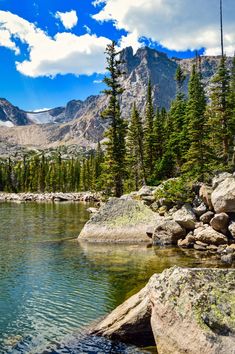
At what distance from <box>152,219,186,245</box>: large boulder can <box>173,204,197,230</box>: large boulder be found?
17.3 inches

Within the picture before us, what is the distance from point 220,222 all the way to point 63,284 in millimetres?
15139

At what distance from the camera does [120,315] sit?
50.3ft

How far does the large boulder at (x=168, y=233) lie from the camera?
114ft

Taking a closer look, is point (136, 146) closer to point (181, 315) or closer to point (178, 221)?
point (178, 221)

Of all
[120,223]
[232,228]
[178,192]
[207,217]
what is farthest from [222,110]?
Answer: [120,223]

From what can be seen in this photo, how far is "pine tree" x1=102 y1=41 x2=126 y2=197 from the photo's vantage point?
168 ft

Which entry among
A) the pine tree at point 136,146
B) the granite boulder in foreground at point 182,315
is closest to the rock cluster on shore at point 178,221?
the granite boulder in foreground at point 182,315

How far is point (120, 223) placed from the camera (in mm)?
37219

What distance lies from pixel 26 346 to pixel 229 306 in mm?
7428

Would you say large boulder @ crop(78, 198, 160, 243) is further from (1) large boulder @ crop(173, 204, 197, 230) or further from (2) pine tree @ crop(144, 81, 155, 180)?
(2) pine tree @ crop(144, 81, 155, 180)

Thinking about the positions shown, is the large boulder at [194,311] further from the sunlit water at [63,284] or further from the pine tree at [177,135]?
the pine tree at [177,135]

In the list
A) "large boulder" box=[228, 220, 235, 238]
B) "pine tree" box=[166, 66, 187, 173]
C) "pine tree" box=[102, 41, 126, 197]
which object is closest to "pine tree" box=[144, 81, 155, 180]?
"pine tree" box=[166, 66, 187, 173]

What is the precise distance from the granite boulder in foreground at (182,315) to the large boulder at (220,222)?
18170 millimetres

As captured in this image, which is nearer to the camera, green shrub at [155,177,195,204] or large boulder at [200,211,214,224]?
large boulder at [200,211,214,224]
